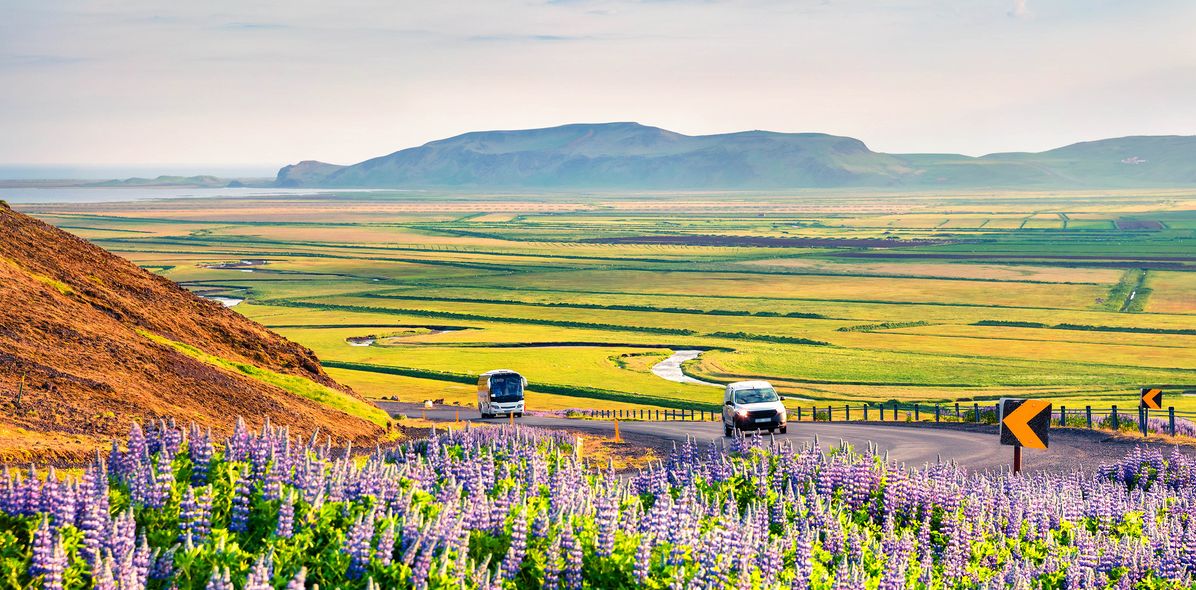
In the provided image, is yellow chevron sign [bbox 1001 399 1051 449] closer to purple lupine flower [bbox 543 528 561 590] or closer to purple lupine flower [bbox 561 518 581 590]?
purple lupine flower [bbox 561 518 581 590]

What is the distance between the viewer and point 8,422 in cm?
2455

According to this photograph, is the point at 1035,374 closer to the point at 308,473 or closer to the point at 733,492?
the point at 733,492

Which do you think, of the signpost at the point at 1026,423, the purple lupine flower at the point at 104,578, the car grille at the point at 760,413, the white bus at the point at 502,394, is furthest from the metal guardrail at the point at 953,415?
the purple lupine flower at the point at 104,578

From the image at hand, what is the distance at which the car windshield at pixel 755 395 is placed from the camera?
4116 centimetres

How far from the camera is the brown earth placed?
1034 inches

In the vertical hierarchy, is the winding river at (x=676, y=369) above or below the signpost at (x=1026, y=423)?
below

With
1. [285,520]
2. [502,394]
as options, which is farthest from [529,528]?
[502,394]

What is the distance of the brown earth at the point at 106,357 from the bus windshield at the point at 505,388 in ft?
41.3

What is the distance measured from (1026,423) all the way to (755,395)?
54.5ft

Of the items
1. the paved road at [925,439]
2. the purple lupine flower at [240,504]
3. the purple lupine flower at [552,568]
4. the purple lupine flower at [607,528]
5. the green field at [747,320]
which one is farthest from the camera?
the green field at [747,320]

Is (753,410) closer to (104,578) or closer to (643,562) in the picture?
(643,562)

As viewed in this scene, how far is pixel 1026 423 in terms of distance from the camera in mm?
25031

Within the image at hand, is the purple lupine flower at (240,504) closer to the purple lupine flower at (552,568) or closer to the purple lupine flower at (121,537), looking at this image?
the purple lupine flower at (121,537)

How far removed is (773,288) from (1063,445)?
321 feet
